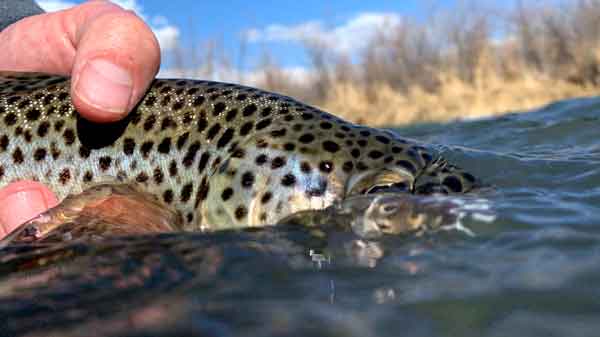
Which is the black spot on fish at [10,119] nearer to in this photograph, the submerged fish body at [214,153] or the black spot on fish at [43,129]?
the submerged fish body at [214,153]

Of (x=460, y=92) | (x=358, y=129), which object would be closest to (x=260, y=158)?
(x=358, y=129)

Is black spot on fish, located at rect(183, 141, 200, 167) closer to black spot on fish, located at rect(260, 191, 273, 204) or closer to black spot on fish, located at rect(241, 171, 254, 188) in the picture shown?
black spot on fish, located at rect(241, 171, 254, 188)

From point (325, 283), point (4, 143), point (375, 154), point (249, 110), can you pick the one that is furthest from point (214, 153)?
point (325, 283)

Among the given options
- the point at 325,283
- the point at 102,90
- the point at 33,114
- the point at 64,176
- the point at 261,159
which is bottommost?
the point at 325,283

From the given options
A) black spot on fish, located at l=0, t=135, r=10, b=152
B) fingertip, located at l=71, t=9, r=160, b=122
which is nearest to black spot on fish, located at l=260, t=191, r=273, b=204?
fingertip, located at l=71, t=9, r=160, b=122

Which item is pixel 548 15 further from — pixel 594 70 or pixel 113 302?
pixel 113 302

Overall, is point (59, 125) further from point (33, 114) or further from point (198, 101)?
point (198, 101)

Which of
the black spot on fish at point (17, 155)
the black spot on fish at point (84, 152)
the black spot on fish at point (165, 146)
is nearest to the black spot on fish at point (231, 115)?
the black spot on fish at point (165, 146)
